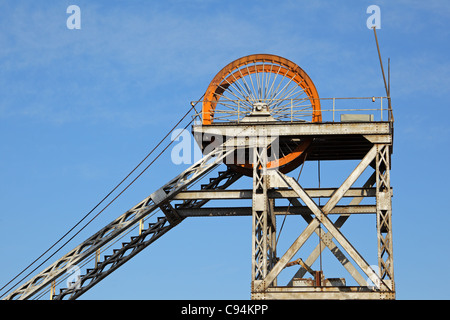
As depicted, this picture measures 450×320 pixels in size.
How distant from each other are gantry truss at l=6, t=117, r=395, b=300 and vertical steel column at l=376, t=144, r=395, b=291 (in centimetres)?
4

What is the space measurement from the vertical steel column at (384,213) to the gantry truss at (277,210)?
43 millimetres

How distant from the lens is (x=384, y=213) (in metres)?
43.6

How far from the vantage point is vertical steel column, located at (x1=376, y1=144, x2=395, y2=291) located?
139ft

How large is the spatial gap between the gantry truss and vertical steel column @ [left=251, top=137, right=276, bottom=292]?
4cm

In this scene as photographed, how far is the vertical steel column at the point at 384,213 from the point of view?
42406 mm

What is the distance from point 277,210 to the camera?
4872 centimetres

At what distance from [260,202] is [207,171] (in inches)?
131

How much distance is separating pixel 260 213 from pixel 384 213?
5481mm

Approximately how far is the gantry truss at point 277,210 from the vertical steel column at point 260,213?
0.14 feet
